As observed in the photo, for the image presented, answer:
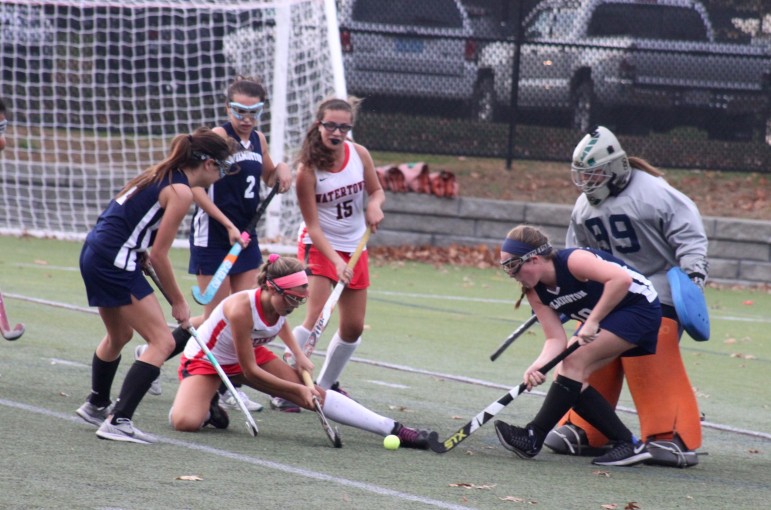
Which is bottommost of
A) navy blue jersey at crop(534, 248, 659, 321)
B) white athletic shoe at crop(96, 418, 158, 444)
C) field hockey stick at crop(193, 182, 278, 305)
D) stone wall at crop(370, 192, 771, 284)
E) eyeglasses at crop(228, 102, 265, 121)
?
stone wall at crop(370, 192, 771, 284)

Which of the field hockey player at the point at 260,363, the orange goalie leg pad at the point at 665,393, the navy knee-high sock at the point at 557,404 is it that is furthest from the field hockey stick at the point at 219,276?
the orange goalie leg pad at the point at 665,393

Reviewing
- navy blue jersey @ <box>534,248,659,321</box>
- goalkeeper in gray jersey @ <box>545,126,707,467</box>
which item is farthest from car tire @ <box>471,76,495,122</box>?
navy blue jersey @ <box>534,248,659,321</box>

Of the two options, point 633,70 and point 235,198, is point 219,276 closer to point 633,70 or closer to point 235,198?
point 235,198

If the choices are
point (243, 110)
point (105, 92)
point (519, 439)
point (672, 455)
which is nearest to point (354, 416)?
point (519, 439)

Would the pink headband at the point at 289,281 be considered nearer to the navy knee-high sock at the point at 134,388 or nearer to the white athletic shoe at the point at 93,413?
the navy knee-high sock at the point at 134,388

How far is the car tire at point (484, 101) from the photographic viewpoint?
1448 cm

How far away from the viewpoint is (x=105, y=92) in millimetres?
14312

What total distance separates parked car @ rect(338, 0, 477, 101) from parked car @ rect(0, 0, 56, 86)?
11.2 feet

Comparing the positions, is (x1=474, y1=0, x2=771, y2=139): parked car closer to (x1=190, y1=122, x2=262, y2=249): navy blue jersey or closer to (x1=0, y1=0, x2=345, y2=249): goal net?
(x1=0, y1=0, x2=345, y2=249): goal net

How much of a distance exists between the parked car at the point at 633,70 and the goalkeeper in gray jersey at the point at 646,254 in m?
8.56

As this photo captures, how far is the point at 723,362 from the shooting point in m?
8.77

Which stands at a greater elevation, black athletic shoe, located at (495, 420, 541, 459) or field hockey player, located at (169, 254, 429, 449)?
field hockey player, located at (169, 254, 429, 449)

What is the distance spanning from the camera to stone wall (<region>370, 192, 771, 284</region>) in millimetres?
13188

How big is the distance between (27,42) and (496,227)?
576cm
